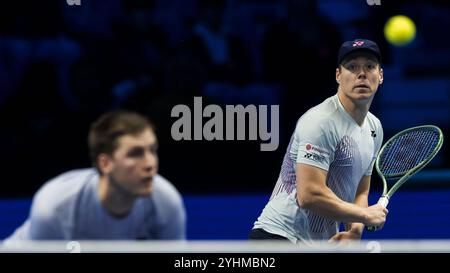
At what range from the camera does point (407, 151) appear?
5742 mm

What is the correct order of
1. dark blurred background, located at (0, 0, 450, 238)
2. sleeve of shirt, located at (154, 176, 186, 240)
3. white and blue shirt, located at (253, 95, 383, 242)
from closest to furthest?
sleeve of shirt, located at (154, 176, 186, 240)
white and blue shirt, located at (253, 95, 383, 242)
dark blurred background, located at (0, 0, 450, 238)

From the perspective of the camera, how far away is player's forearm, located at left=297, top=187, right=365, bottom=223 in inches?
206

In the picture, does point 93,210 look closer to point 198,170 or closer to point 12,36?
point 198,170

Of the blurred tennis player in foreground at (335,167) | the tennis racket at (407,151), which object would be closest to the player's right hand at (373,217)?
the blurred tennis player in foreground at (335,167)

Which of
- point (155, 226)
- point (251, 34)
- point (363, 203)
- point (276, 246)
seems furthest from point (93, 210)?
point (251, 34)

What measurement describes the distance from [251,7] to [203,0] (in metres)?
0.23

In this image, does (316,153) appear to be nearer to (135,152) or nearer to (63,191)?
(135,152)

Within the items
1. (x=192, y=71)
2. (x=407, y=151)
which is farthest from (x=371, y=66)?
(x=192, y=71)

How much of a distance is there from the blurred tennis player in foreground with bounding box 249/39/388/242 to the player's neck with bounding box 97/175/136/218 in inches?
25.3

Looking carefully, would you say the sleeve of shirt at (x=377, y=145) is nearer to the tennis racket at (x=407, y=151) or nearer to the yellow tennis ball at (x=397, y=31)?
the tennis racket at (x=407, y=151)

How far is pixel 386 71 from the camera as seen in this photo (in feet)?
20.6

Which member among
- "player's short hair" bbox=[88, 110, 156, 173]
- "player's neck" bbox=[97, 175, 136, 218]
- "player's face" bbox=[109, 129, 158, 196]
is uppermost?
"player's short hair" bbox=[88, 110, 156, 173]

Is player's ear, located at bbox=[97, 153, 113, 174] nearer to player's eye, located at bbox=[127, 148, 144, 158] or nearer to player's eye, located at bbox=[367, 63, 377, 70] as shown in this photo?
player's eye, located at bbox=[127, 148, 144, 158]

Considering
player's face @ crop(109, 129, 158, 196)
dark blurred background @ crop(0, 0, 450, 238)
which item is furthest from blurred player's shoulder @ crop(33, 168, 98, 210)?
dark blurred background @ crop(0, 0, 450, 238)
